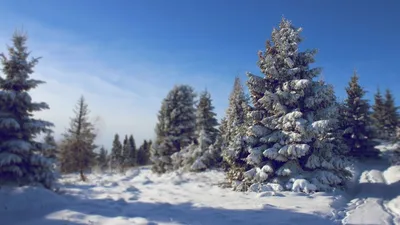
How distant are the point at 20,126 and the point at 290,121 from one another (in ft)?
41.1

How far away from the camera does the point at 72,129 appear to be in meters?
30.7

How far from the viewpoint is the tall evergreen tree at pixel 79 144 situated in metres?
28.6

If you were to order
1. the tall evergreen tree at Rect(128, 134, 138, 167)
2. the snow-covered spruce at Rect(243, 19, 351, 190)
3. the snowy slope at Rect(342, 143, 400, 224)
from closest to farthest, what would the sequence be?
the snowy slope at Rect(342, 143, 400, 224)
the snow-covered spruce at Rect(243, 19, 351, 190)
the tall evergreen tree at Rect(128, 134, 138, 167)

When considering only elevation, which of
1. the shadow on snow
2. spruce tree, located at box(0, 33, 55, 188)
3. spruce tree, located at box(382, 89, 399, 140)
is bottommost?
the shadow on snow

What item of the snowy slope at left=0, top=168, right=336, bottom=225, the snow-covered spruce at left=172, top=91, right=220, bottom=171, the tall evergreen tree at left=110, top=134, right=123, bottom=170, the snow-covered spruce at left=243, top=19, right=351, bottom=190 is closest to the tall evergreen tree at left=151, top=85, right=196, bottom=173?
the snow-covered spruce at left=172, top=91, right=220, bottom=171

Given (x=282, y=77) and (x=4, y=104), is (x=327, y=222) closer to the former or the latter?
(x=282, y=77)

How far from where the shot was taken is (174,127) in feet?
103

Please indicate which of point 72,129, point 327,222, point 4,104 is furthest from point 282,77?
point 72,129

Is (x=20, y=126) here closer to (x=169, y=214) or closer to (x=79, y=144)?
(x=169, y=214)

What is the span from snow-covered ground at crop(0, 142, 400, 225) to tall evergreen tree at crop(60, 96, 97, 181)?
1561cm

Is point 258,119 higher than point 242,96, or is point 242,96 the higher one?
point 242,96

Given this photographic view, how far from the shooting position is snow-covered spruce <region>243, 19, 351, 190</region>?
599 inches

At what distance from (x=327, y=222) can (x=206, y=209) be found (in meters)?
3.95

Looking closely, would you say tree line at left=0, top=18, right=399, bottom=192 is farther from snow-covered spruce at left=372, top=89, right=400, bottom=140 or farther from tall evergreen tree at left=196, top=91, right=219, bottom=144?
snow-covered spruce at left=372, top=89, right=400, bottom=140
